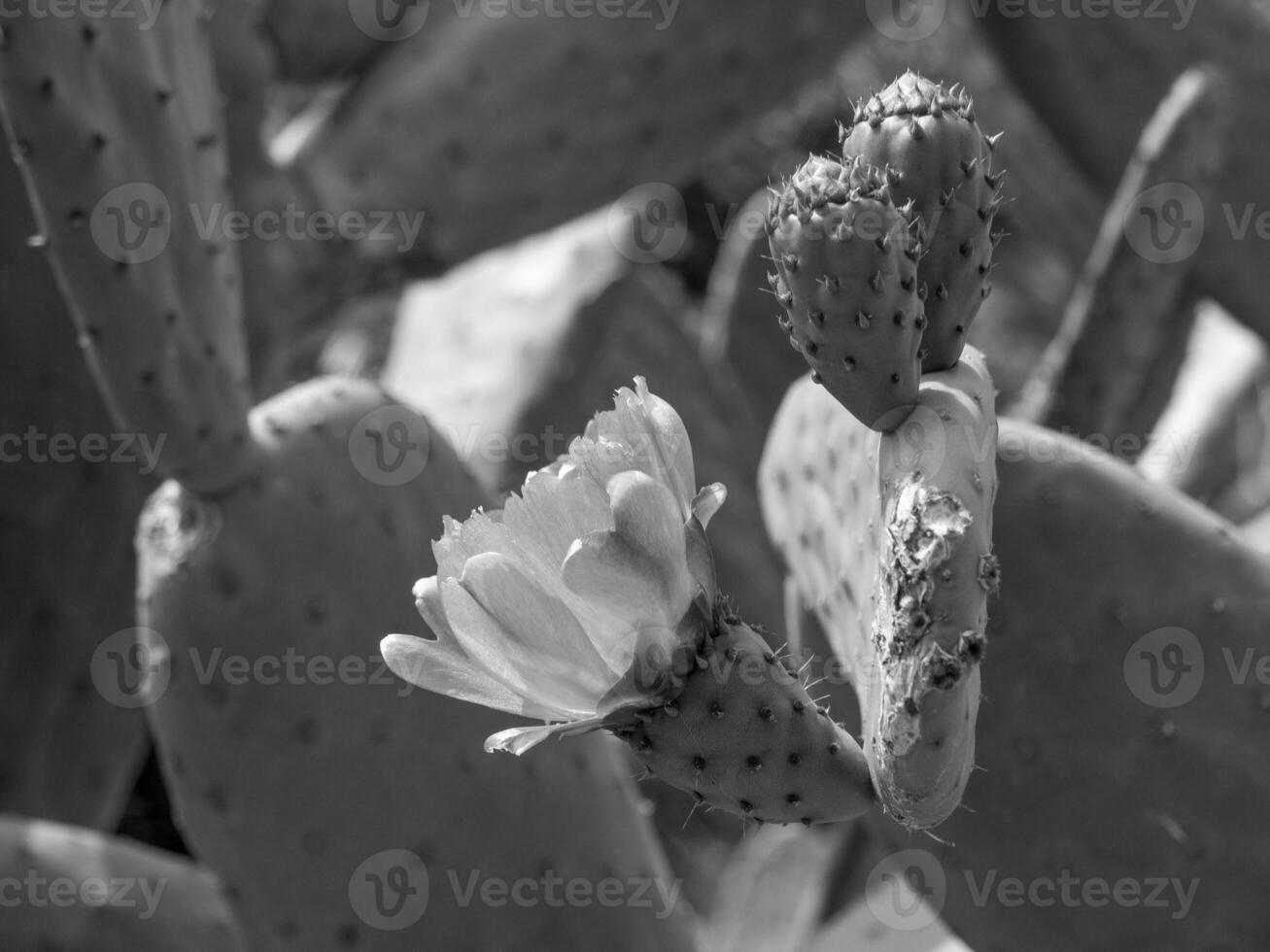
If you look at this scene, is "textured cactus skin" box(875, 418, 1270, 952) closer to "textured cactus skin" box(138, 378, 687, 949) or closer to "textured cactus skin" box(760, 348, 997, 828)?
"textured cactus skin" box(760, 348, 997, 828)

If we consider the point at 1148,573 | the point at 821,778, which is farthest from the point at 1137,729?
the point at 821,778

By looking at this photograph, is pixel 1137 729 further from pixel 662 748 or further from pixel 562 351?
pixel 562 351

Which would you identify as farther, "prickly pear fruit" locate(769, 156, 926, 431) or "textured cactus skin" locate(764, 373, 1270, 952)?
"textured cactus skin" locate(764, 373, 1270, 952)

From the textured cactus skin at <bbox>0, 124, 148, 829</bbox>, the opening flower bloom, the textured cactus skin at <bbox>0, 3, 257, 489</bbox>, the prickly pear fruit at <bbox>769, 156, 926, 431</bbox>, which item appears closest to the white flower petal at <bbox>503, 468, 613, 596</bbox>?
the opening flower bloom

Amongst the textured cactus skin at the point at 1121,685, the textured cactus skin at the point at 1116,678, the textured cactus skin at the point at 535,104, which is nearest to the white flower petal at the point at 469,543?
the textured cactus skin at the point at 1116,678

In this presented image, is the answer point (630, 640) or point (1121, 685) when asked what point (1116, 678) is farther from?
point (630, 640)

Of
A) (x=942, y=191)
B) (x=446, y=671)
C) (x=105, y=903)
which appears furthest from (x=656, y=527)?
(x=105, y=903)

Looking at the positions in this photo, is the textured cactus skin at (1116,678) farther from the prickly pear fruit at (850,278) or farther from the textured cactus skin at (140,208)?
the textured cactus skin at (140,208)
